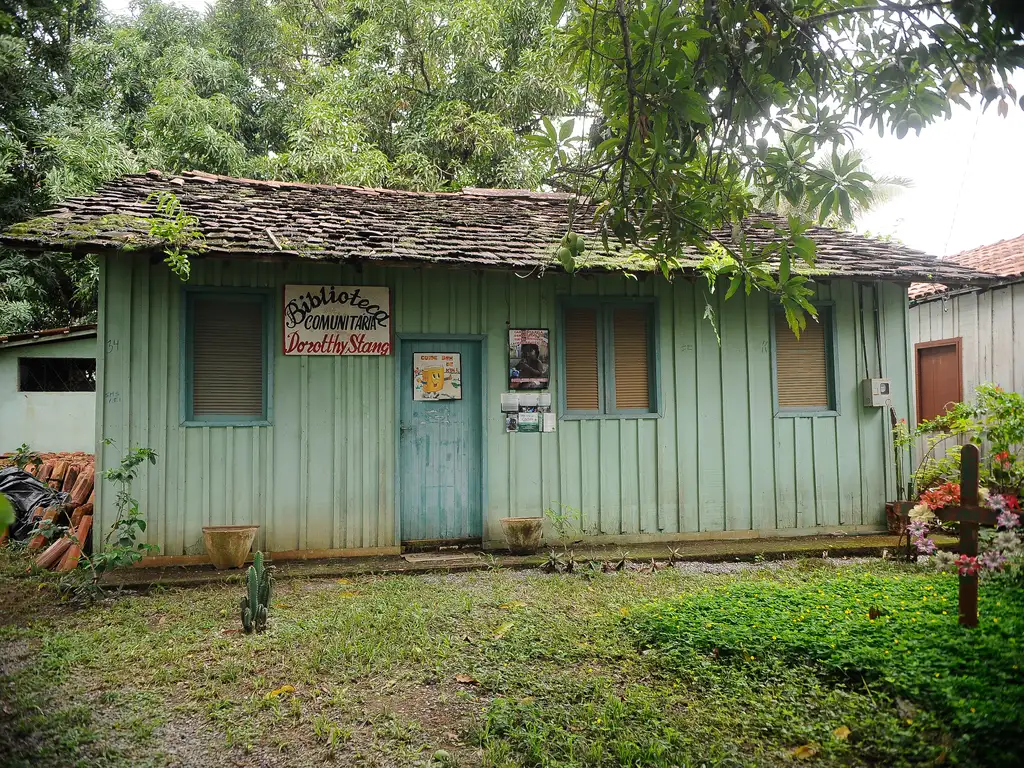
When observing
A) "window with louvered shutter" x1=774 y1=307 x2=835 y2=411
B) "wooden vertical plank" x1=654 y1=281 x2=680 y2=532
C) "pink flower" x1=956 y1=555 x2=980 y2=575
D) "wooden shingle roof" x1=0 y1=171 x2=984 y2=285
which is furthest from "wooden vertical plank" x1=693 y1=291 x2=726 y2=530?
"pink flower" x1=956 y1=555 x2=980 y2=575

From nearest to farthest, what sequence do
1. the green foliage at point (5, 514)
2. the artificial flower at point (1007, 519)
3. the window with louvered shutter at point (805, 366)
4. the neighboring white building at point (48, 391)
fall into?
1. the green foliage at point (5, 514)
2. the artificial flower at point (1007, 519)
3. the window with louvered shutter at point (805, 366)
4. the neighboring white building at point (48, 391)

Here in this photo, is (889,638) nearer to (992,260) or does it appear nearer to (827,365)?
(827,365)

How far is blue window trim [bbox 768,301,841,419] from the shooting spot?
324 inches

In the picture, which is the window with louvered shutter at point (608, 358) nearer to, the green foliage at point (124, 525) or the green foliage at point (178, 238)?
the green foliage at point (178, 238)

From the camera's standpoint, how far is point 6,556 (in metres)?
7.39

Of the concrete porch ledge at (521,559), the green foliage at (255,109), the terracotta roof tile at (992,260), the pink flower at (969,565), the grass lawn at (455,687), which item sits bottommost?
the grass lawn at (455,687)

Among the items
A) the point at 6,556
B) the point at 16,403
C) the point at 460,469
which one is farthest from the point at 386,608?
the point at 16,403

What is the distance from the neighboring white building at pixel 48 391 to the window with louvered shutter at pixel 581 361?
9.50 metres

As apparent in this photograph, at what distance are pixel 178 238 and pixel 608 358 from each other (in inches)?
183

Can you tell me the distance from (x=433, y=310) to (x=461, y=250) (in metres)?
0.75

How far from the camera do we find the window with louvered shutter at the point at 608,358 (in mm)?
7891

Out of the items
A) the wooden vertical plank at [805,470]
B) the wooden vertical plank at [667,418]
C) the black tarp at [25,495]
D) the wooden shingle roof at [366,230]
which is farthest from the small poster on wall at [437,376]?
the black tarp at [25,495]

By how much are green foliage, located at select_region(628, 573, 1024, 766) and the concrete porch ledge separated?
165 cm

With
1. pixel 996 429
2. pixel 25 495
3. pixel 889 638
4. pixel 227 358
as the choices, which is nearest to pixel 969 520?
pixel 889 638
